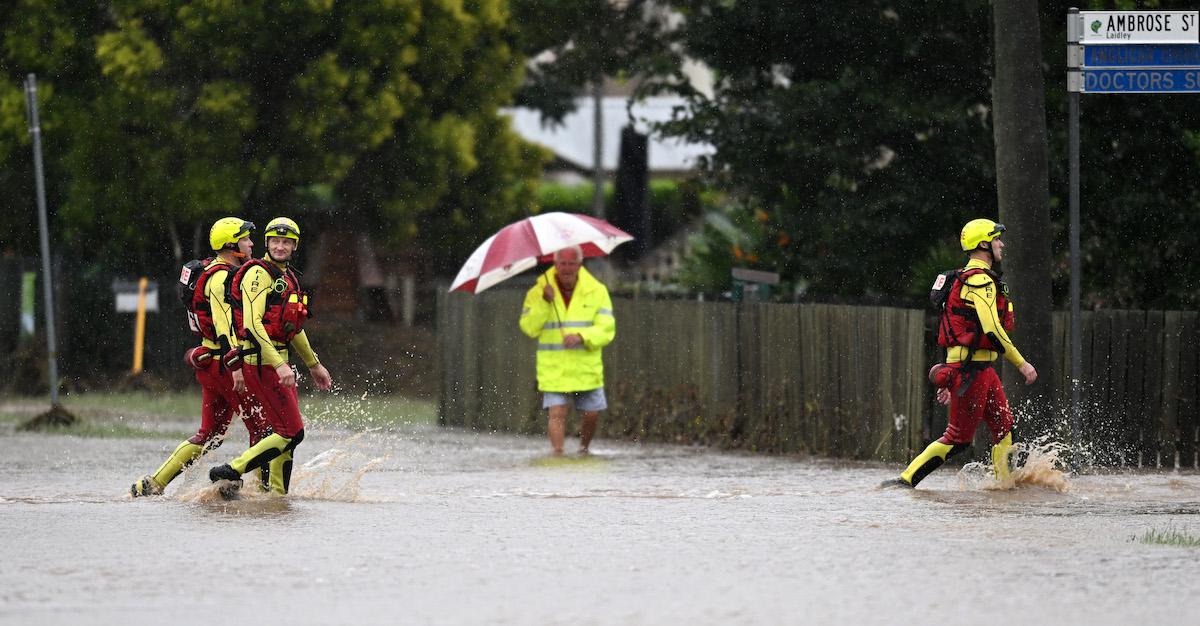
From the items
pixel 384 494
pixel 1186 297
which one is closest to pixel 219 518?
pixel 384 494

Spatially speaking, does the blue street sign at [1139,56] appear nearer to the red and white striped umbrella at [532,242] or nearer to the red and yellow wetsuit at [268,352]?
the red and white striped umbrella at [532,242]

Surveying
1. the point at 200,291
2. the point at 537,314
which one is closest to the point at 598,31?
the point at 537,314

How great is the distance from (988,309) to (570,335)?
472 cm

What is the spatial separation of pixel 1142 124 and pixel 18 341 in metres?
16.4

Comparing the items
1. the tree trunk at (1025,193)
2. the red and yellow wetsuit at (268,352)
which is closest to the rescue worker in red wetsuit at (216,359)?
the red and yellow wetsuit at (268,352)

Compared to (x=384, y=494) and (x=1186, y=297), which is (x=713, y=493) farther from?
(x=1186, y=297)

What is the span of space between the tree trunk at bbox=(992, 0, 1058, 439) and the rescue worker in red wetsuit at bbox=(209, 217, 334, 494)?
16.1ft

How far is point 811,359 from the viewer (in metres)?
16.9

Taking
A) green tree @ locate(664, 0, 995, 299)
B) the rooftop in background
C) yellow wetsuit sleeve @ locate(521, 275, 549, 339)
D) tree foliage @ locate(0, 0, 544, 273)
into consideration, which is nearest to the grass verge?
yellow wetsuit sleeve @ locate(521, 275, 549, 339)

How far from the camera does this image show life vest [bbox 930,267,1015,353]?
12750mm

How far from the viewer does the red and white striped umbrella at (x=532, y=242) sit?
16984mm

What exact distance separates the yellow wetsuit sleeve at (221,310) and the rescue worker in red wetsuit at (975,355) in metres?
3.93

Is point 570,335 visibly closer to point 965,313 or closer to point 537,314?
point 537,314

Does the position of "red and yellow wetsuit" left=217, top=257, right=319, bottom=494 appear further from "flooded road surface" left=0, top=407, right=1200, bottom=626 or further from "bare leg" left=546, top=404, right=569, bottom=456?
"bare leg" left=546, top=404, right=569, bottom=456
